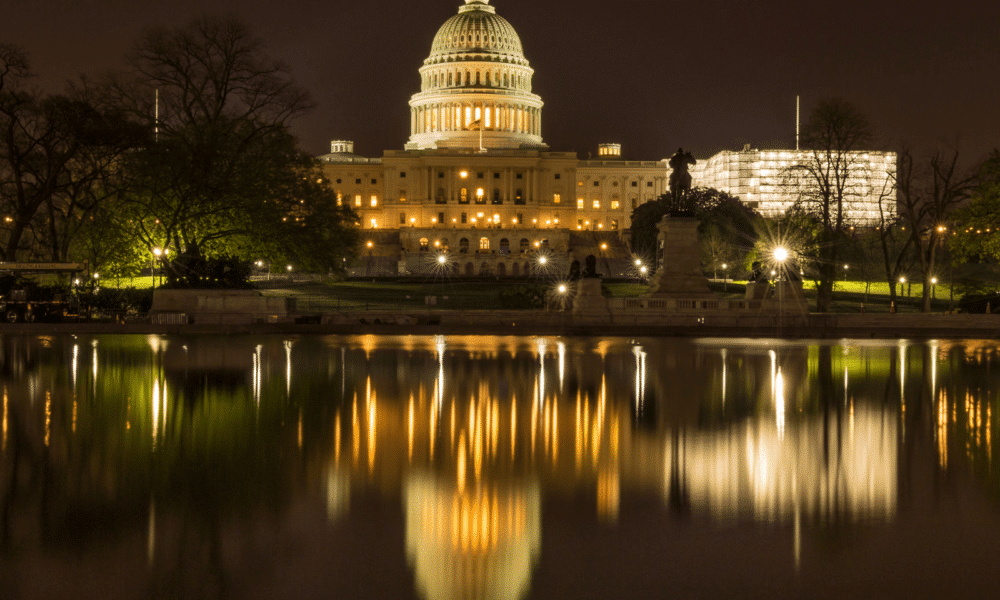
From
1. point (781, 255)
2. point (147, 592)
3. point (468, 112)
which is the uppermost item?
point (468, 112)

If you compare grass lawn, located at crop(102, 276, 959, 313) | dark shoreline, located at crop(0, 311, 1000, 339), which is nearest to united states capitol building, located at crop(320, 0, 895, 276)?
grass lawn, located at crop(102, 276, 959, 313)

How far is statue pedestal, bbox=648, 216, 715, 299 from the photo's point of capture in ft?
131

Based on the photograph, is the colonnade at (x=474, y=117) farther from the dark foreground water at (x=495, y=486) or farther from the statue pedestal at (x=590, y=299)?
the dark foreground water at (x=495, y=486)

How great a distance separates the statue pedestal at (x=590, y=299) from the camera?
38938mm

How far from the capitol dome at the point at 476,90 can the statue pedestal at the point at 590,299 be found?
110 m

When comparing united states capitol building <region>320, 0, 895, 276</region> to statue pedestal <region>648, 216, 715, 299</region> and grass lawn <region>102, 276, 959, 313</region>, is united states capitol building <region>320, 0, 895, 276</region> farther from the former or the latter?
statue pedestal <region>648, 216, 715, 299</region>

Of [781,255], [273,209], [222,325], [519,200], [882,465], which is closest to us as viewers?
[882,465]

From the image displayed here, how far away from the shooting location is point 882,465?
1315cm

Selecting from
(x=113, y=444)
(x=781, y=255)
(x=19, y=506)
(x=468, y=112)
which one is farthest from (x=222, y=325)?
(x=468, y=112)

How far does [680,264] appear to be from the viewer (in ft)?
132

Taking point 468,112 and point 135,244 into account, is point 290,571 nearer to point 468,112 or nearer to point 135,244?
point 135,244

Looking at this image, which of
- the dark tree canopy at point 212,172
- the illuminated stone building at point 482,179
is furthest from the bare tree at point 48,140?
the illuminated stone building at point 482,179

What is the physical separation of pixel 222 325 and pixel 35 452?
23.6 meters

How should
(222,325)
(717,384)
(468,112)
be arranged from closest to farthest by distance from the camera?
(717,384) → (222,325) → (468,112)
